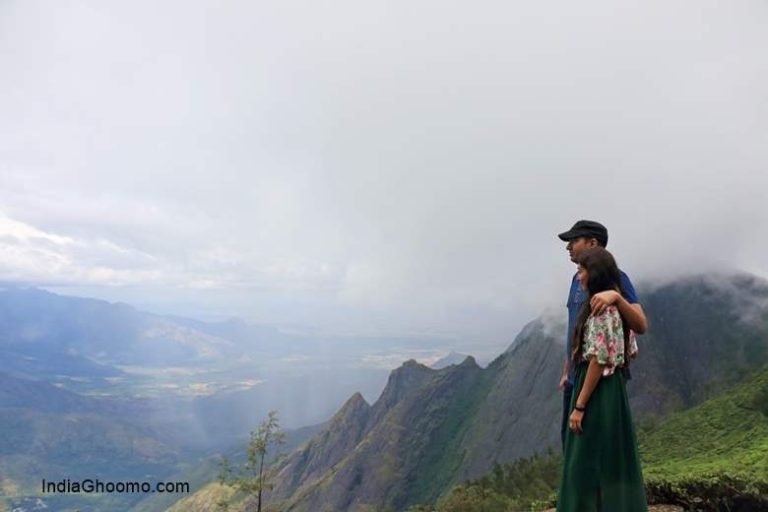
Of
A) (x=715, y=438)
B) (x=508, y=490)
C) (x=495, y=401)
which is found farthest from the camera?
(x=495, y=401)

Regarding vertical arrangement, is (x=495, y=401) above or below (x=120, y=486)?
below

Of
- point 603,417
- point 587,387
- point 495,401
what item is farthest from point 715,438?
point 495,401

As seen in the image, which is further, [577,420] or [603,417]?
[577,420]

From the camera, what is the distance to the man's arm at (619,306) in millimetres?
6211

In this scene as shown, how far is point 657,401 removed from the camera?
302 feet

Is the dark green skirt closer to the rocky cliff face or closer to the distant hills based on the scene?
the distant hills

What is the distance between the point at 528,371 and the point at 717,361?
1699 inches

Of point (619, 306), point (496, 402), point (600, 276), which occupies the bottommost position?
point (496, 402)

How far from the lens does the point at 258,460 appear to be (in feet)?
61.5

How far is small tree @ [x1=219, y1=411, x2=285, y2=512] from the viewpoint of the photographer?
17562 mm

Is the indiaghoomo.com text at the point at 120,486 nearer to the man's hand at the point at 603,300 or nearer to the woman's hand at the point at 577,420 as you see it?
the woman's hand at the point at 577,420

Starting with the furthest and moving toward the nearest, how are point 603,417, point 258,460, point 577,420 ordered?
1. point 258,460
2. point 577,420
3. point 603,417

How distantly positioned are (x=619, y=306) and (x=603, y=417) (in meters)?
1.40

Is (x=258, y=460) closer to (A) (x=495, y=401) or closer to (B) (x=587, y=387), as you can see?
(B) (x=587, y=387)
